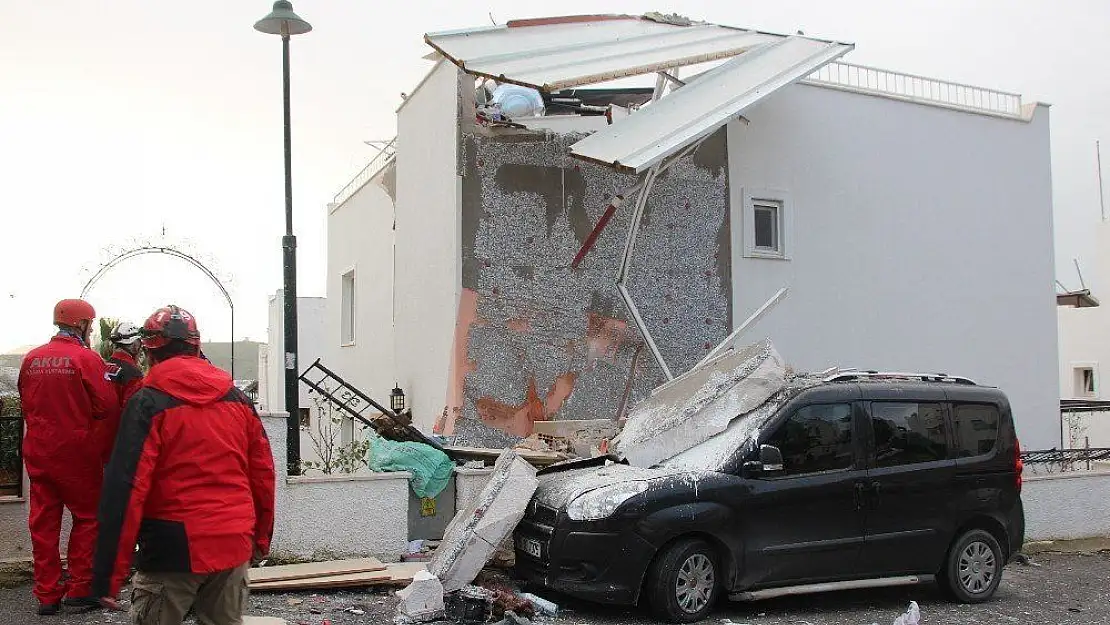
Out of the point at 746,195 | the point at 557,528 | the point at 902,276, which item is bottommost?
the point at 557,528

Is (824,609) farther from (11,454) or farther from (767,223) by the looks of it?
(11,454)

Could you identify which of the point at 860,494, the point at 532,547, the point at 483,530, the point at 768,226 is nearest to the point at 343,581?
the point at 483,530

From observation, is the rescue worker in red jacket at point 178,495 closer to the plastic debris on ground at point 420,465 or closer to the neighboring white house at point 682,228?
the plastic debris on ground at point 420,465

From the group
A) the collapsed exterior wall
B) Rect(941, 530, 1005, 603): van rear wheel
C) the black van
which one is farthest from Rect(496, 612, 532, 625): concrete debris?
the collapsed exterior wall

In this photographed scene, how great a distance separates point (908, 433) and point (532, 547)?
10.7 feet

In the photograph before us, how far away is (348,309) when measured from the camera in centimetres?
1773

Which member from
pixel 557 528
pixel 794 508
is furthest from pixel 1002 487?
pixel 557 528

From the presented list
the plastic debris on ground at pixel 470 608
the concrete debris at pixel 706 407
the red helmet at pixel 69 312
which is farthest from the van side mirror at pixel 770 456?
the red helmet at pixel 69 312

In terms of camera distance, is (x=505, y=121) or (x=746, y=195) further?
(x=746, y=195)

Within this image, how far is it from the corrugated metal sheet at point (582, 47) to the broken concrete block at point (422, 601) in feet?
16.9

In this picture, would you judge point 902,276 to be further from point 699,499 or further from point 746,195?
point 699,499

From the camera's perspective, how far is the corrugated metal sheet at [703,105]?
32.3 feet

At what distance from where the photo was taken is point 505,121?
11102 millimetres

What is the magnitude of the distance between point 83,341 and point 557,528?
354cm
